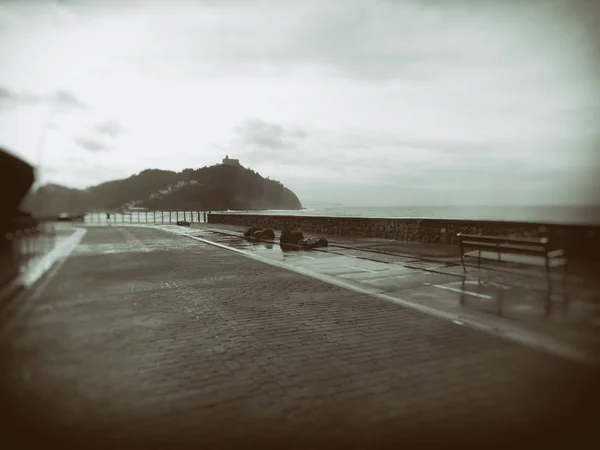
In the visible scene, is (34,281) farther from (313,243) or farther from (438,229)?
(438,229)

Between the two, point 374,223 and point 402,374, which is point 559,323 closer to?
point 402,374

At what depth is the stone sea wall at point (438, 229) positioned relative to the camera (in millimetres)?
8164

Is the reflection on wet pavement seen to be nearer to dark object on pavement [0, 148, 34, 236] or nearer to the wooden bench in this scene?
the wooden bench

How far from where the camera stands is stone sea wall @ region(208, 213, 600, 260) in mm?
8164

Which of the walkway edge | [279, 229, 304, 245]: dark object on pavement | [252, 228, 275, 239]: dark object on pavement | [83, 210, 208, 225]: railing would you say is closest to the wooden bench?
the walkway edge

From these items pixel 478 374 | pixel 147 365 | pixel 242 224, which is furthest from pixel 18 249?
pixel 242 224

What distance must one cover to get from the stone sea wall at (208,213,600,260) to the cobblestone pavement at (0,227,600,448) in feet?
16.1

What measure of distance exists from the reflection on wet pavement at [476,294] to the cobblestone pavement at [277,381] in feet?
3.11

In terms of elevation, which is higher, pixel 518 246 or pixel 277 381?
pixel 518 246

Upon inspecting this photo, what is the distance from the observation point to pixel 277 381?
11.5ft

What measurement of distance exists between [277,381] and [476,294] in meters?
4.57

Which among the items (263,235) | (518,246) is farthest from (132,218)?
(518,246)

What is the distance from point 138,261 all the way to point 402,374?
10.3 metres

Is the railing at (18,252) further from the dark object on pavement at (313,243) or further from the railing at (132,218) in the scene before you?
the railing at (132,218)
